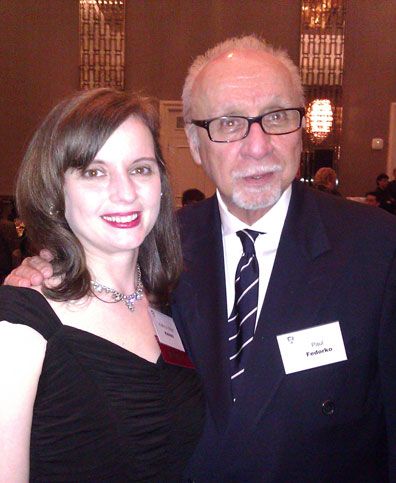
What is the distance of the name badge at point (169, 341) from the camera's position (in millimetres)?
1664

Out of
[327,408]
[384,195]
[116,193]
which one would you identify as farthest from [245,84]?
[384,195]

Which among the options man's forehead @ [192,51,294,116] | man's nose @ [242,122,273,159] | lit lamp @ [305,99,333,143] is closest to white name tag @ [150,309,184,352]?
man's nose @ [242,122,273,159]

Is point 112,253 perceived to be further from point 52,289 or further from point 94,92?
point 94,92

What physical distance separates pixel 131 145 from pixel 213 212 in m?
0.65

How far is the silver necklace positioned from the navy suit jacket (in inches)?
9.3

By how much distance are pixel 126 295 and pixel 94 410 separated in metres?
0.39

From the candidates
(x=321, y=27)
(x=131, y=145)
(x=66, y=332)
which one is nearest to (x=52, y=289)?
(x=66, y=332)

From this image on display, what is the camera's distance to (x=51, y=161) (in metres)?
1.48

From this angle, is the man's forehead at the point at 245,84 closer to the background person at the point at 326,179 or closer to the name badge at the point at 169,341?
the name badge at the point at 169,341

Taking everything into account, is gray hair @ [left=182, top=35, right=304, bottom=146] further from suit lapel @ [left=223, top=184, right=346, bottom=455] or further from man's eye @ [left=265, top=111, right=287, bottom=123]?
suit lapel @ [left=223, top=184, right=346, bottom=455]

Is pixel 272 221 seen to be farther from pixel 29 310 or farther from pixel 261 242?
pixel 29 310

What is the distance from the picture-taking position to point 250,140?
6.31 ft

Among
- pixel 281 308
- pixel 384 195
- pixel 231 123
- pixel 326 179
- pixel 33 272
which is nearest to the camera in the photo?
pixel 33 272

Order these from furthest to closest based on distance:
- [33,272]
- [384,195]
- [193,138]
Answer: [384,195]
[193,138]
[33,272]
